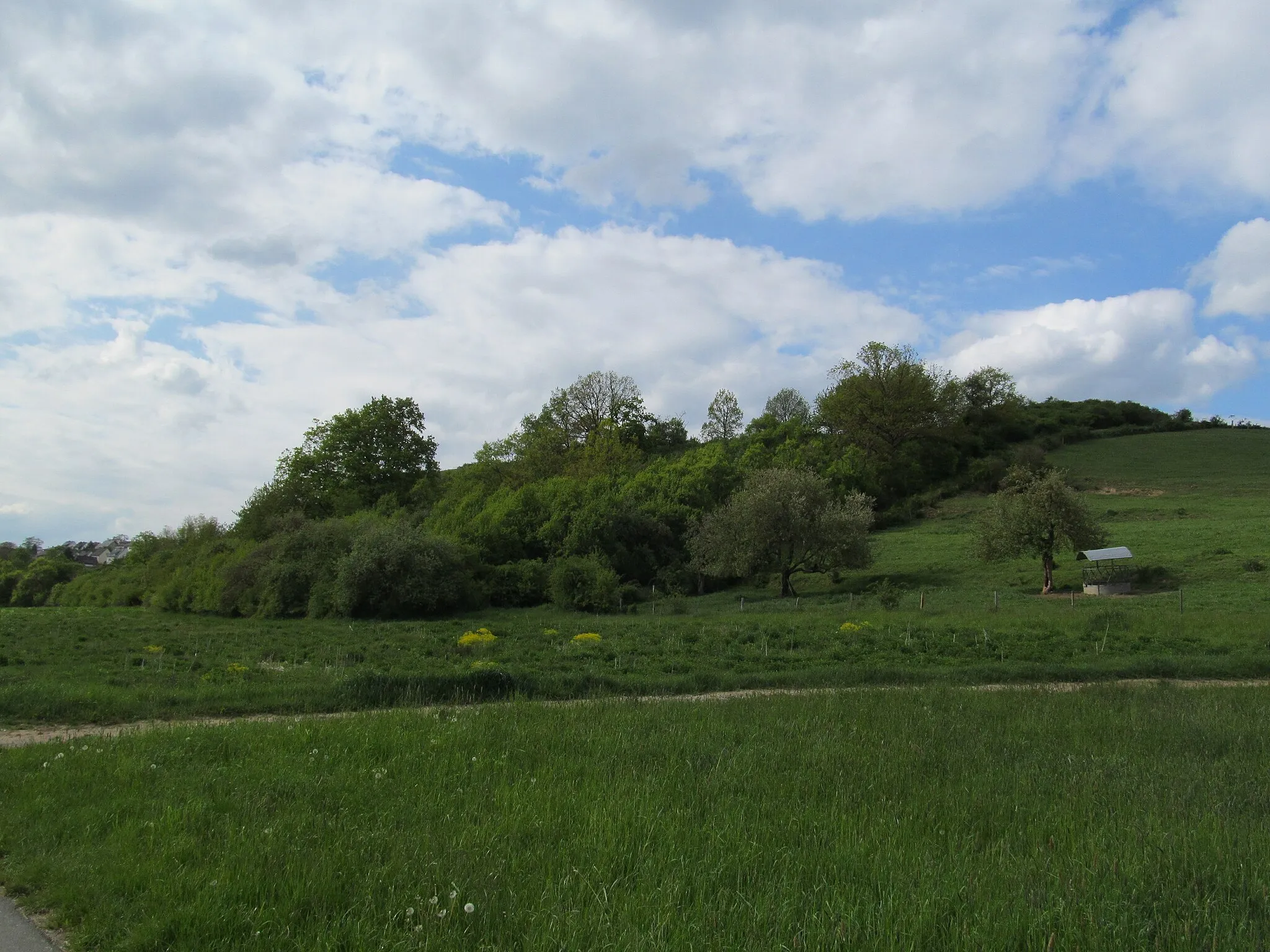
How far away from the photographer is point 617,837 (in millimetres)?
6035

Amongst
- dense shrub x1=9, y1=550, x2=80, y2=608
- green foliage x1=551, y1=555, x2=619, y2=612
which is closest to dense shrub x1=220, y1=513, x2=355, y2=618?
green foliage x1=551, y1=555, x2=619, y2=612

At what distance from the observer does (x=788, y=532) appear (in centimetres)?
4747

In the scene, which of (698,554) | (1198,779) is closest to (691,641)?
(1198,779)

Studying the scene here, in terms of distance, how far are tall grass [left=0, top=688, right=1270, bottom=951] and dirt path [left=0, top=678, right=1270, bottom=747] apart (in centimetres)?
158

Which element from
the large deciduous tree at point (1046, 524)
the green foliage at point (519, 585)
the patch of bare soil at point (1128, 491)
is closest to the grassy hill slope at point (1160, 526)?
the patch of bare soil at point (1128, 491)

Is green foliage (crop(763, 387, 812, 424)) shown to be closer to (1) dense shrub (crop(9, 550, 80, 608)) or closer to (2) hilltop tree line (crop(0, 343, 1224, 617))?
(2) hilltop tree line (crop(0, 343, 1224, 617))

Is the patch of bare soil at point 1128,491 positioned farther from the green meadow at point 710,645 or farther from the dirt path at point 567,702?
the dirt path at point 567,702

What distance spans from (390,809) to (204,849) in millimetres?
1384

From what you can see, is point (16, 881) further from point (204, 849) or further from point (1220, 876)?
point (1220, 876)

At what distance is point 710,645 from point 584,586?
84.0ft

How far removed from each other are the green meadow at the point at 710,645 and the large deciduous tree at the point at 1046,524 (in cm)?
187

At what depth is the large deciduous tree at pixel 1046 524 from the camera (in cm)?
4247

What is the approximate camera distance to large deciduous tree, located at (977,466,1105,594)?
139 ft

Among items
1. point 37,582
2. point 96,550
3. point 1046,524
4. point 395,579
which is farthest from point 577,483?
point 96,550
